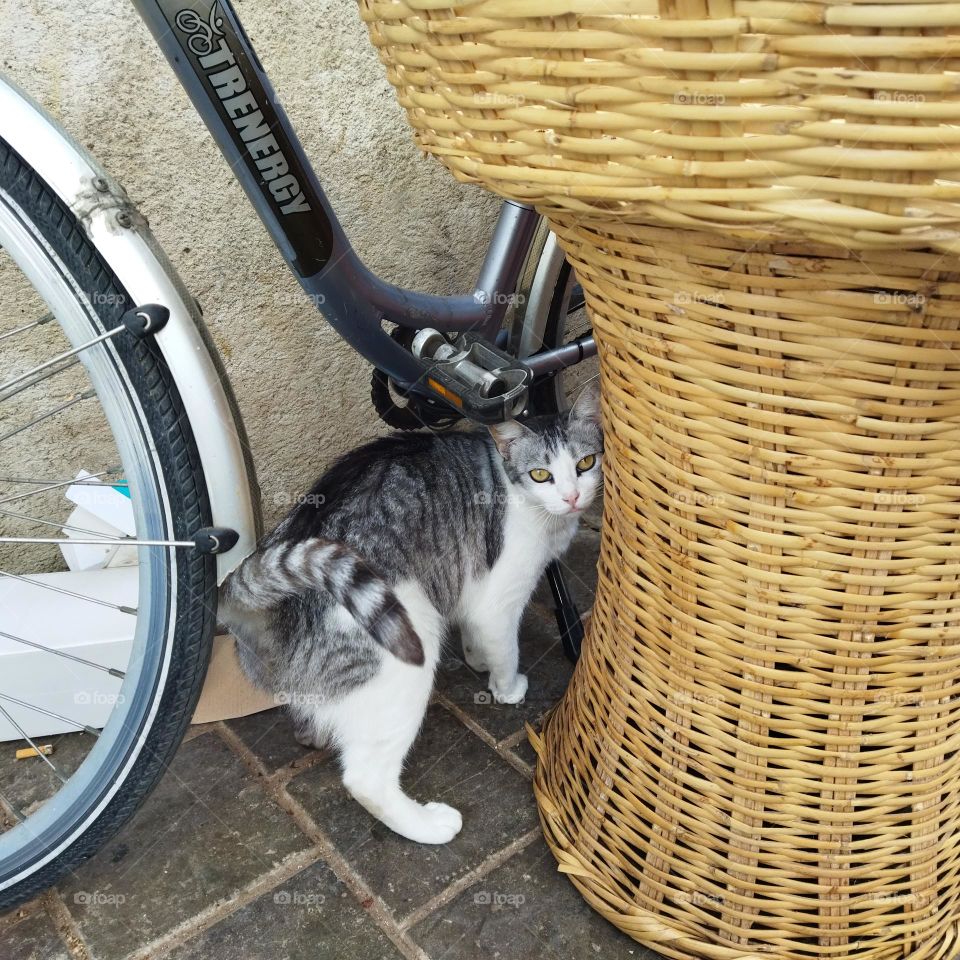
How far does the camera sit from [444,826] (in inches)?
43.8

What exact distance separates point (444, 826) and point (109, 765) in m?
0.43

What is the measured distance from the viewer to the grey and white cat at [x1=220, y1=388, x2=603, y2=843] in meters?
0.99

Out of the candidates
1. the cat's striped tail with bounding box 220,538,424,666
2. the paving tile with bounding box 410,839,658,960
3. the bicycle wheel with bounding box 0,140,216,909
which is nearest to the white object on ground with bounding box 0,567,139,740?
the bicycle wheel with bounding box 0,140,216,909

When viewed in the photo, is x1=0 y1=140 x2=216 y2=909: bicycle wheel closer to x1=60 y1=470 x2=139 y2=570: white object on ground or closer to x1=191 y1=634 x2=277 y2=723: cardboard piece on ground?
x1=60 y1=470 x2=139 y2=570: white object on ground

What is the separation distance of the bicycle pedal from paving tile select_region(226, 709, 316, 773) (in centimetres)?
59

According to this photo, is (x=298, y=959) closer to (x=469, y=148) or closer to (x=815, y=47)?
(x=469, y=148)

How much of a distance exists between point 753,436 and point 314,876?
81 centimetres

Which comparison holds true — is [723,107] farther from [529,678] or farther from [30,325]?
[529,678]

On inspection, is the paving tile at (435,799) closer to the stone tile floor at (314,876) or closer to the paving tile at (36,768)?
the stone tile floor at (314,876)

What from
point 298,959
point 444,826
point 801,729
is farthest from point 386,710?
point 801,729

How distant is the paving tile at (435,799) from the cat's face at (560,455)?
1.27ft

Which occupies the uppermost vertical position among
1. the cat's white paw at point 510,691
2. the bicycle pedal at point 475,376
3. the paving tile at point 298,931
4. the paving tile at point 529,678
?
the bicycle pedal at point 475,376

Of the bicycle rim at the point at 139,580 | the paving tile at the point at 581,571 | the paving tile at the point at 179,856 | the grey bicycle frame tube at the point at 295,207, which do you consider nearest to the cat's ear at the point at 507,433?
the grey bicycle frame tube at the point at 295,207

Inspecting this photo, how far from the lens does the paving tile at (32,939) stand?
101 cm
